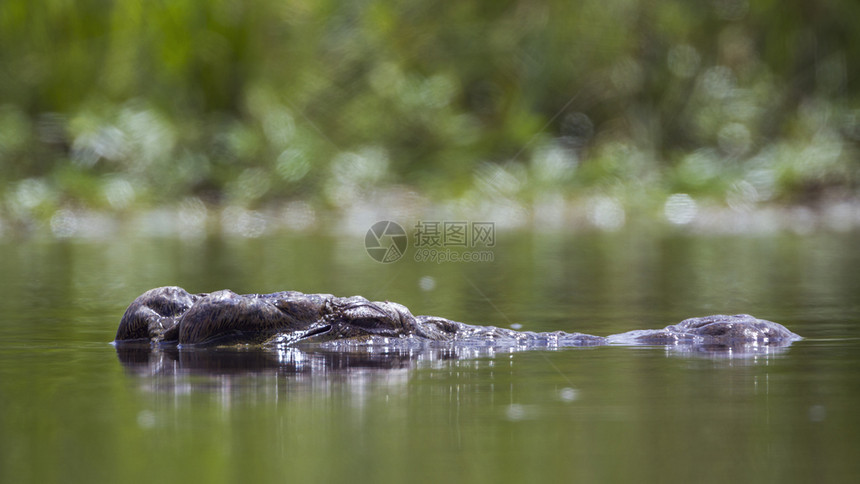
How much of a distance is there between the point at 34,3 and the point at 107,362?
19.7 m

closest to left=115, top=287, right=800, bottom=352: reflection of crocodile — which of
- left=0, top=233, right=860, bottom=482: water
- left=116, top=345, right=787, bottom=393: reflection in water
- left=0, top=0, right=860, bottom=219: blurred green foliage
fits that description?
left=116, top=345, right=787, bottom=393: reflection in water

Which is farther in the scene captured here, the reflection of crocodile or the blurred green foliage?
the blurred green foliage

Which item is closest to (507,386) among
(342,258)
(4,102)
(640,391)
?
(640,391)

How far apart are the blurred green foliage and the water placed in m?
11.6

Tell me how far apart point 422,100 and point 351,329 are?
17.6 m

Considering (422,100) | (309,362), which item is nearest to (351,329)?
(309,362)

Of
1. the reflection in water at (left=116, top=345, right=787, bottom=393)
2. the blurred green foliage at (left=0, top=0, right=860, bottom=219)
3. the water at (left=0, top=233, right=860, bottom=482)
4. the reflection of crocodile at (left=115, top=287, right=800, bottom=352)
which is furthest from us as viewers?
the blurred green foliage at (left=0, top=0, right=860, bottom=219)

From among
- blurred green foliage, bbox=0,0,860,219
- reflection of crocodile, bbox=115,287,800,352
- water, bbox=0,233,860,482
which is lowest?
water, bbox=0,233,860,482

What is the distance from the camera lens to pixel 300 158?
24.8 meters

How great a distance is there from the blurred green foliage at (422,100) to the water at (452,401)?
1161cm

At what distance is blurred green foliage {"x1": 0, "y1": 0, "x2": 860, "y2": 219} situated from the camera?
971 inches

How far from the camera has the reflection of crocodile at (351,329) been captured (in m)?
9.05

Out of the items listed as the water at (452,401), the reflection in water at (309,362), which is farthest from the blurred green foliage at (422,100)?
the reflection in water at (309,362)

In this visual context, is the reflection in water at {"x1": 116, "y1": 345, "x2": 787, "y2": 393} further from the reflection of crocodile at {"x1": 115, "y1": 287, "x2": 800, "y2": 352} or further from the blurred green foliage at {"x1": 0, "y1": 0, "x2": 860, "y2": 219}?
the blurred green foliage at {"x1": 0, "y1": 0, "x2": 860, "y2": 219}
